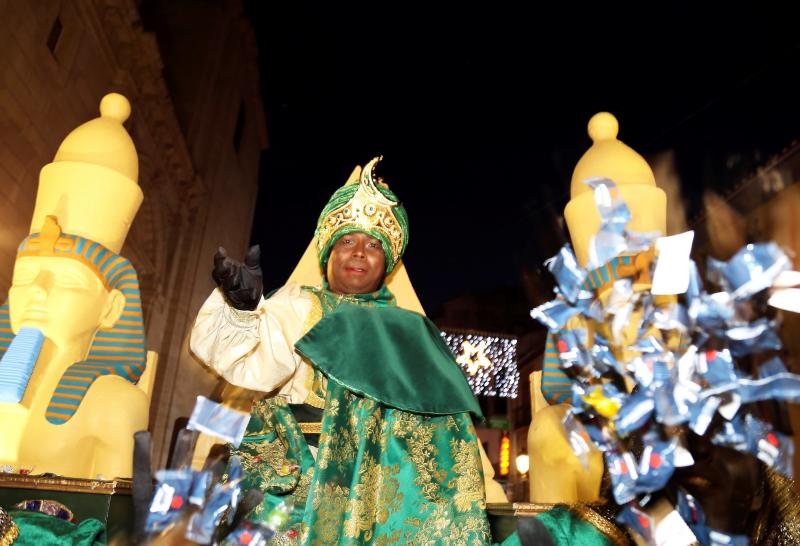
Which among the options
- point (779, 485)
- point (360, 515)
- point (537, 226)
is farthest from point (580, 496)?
point (537, 226)

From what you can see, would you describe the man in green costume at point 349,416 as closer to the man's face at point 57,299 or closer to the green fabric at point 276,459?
the green fabric at point 276,459

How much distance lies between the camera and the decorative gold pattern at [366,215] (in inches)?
Result: 110

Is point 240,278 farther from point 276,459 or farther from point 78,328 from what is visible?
point 78,328

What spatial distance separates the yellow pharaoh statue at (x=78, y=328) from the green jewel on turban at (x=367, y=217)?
958 millimetres

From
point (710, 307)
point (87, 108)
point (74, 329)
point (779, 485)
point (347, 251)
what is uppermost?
point (87, 108)

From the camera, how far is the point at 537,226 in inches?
226

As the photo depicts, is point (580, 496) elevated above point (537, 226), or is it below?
below

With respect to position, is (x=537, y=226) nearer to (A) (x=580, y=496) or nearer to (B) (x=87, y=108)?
(A) (x=580, y=496)

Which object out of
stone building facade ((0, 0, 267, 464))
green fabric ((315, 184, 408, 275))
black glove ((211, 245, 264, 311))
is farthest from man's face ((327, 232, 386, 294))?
Result: stone building facade ((0, 0, 267, 464))

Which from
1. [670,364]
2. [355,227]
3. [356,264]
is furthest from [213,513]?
[355,227]

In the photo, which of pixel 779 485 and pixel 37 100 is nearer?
pixel 779 485

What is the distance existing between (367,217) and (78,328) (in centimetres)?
144

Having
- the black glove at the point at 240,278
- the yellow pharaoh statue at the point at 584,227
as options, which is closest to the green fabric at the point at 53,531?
the black glove at the point at 240,278

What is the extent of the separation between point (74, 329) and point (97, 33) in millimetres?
6284
